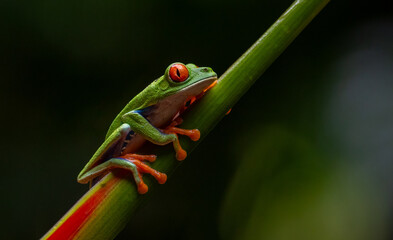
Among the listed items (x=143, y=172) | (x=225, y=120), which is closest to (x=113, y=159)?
(x=143, y=172)

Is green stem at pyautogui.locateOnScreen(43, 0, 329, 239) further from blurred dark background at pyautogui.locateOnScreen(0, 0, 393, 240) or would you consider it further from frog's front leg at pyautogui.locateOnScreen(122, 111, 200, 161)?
blurred dark background at pyautogui.locateOnScreen(0, 0, 393, 240)

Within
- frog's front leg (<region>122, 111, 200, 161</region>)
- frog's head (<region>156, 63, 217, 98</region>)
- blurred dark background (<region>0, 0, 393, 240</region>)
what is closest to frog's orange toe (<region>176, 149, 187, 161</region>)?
frog's front leg (<region>122, 111, 200, 161</region>)

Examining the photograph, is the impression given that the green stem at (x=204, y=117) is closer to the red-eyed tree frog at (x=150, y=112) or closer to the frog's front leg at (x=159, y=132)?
the frog's front leg at (x=159, y=132)

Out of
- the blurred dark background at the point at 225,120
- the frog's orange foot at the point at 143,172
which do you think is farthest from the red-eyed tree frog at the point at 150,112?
the blurred dark background at the point at 225,120

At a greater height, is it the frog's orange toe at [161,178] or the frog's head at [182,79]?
the frog's head at [182,79]

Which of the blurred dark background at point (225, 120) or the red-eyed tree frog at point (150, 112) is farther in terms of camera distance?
the blurred dark background at point (225, 120)

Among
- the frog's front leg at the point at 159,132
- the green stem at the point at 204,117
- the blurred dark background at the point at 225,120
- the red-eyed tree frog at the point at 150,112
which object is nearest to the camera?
the green stem at the point at 204,117
